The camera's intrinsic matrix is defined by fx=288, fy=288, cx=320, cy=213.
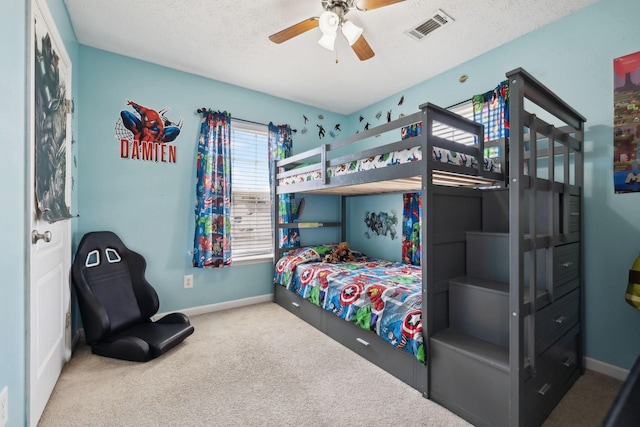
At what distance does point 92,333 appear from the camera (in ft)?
7.23

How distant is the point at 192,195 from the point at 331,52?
2.05 meters

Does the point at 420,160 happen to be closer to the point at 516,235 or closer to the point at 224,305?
the point at 516,235

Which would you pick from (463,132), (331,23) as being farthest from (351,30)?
(463,132)

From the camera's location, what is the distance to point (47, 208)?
63.9 inches

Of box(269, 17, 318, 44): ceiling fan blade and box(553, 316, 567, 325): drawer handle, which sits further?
box(269, 17, 318, 44): ceiling fan blade

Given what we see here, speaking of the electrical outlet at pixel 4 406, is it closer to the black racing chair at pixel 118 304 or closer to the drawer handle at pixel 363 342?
the black racing chair at pixel 118 304

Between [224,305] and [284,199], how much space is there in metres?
1.44

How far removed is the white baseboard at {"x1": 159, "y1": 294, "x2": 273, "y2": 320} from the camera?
3112 millimetres

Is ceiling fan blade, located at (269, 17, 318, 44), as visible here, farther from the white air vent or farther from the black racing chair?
the black racing chair

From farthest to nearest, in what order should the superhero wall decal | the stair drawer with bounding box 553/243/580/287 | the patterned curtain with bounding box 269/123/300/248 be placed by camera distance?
the patterned curtain with bounding box 269/123/300/248 < the superhero wall decal < the stair drawer with bounding box 553/243/580/287

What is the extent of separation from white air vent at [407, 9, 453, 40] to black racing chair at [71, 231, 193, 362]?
125 inches

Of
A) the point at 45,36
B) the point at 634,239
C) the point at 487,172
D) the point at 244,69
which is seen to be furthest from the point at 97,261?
the point at 634,239

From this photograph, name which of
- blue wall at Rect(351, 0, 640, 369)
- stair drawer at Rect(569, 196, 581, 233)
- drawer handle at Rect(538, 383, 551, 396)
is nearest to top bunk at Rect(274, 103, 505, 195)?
stair drawer at Rect(569, 196, 581, 233)

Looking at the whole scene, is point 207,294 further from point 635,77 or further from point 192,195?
point 635,77
